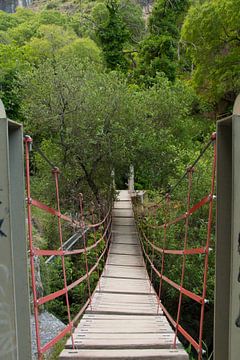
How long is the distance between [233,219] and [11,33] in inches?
997

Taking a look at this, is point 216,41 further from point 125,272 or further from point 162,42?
point 125,272

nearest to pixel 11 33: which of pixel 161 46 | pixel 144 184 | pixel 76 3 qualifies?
pixel 161 46

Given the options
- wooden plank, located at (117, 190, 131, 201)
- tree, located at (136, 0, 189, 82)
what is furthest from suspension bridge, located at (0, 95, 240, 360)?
tree, located at (136, 0, 189, 82)

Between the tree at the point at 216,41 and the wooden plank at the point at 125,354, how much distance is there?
9.36 m

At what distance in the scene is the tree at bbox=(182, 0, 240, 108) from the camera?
10.1 metres

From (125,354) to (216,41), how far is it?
10431mm

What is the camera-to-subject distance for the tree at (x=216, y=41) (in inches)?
396

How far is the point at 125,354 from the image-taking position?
6.82 ft

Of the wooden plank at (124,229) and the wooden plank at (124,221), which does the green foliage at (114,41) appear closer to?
the wooden plank at (124,221)

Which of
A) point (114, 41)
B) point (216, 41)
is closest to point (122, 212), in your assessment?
point (216, 41)

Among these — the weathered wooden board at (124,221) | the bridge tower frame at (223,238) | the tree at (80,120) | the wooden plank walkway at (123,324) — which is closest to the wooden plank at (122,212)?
the weathered wooden board at (124,221)

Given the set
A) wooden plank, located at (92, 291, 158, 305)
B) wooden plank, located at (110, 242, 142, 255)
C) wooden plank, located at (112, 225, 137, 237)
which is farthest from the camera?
wooden plank, located at (112, 225, 137, 237)

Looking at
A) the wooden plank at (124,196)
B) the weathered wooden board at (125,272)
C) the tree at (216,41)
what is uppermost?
the tree at (216,41)

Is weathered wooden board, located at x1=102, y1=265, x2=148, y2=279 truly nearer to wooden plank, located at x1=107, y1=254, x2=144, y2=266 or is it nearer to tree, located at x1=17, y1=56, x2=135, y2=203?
wooden plank, located at x1=107, y1=254, x2=144, y2=266
